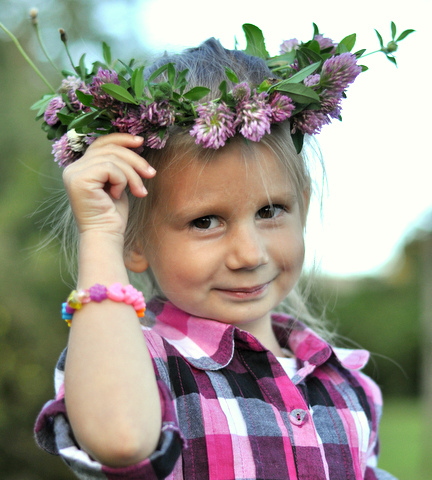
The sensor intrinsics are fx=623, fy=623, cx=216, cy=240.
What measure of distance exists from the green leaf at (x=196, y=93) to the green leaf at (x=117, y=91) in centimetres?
18

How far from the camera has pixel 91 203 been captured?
174cm

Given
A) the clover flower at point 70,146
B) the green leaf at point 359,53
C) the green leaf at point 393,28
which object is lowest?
the clover flower at point 70,146

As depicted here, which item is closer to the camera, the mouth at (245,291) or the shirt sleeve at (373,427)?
the mouth at (245,291)

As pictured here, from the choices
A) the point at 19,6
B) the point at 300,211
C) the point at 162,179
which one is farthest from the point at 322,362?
the point at 19,6

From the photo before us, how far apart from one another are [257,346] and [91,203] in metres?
0.75

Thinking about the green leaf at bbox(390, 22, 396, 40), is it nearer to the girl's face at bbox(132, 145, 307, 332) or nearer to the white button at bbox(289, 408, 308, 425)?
the girl's face at bbox(132, 145, 307, 332)

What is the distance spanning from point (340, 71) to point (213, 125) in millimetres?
423

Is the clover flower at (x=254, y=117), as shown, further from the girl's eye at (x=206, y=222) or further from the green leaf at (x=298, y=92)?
the girl's eye at (x=206, y=222)

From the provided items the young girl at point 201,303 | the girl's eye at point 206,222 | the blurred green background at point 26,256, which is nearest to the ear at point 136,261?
the young girl at point 201,303

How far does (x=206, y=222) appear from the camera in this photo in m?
2.00

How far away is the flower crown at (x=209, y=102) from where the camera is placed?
1831 millimetres

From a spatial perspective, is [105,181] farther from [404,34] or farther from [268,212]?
[404,34]

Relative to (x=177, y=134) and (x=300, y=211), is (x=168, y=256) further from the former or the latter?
(x=300, y=211)

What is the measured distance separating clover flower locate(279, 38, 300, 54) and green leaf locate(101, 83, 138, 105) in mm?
667
